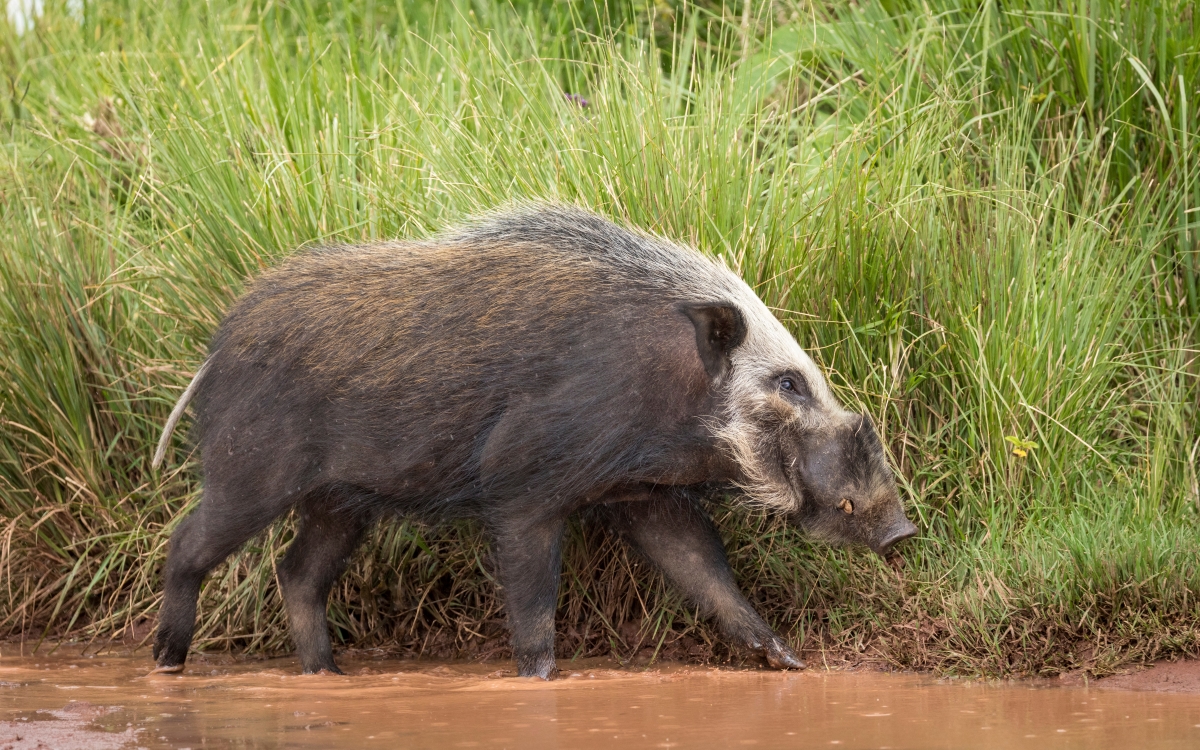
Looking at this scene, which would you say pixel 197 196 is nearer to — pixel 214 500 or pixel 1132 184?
pixel 214 500

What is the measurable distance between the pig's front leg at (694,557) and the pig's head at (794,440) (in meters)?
0.28

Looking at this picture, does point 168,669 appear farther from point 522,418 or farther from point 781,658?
point 781,658

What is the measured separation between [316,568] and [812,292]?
6.75 feet

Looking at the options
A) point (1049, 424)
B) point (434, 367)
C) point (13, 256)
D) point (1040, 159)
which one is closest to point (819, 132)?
point (1040, 159)

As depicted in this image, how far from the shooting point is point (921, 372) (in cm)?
517

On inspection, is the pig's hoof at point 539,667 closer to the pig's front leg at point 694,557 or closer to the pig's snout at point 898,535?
the pig's front leg at point 694,557

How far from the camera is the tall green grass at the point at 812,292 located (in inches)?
191

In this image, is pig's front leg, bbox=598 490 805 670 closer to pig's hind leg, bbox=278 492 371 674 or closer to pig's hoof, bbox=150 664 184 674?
pig's hind leg, bbox=278 492 371 674

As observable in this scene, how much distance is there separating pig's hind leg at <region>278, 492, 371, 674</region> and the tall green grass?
0.27 m

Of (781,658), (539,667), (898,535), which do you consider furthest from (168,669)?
(898,535)

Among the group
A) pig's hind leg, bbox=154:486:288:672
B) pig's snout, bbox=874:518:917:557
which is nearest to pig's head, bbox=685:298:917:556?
pig's snout, bbox=874:518:917:557

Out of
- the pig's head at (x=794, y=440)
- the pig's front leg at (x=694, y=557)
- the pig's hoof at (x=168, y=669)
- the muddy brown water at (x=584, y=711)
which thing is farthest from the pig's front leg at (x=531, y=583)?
the pig's hoof at (x=168, y=669)

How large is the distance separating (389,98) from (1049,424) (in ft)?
11.2

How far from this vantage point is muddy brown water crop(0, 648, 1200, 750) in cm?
344
